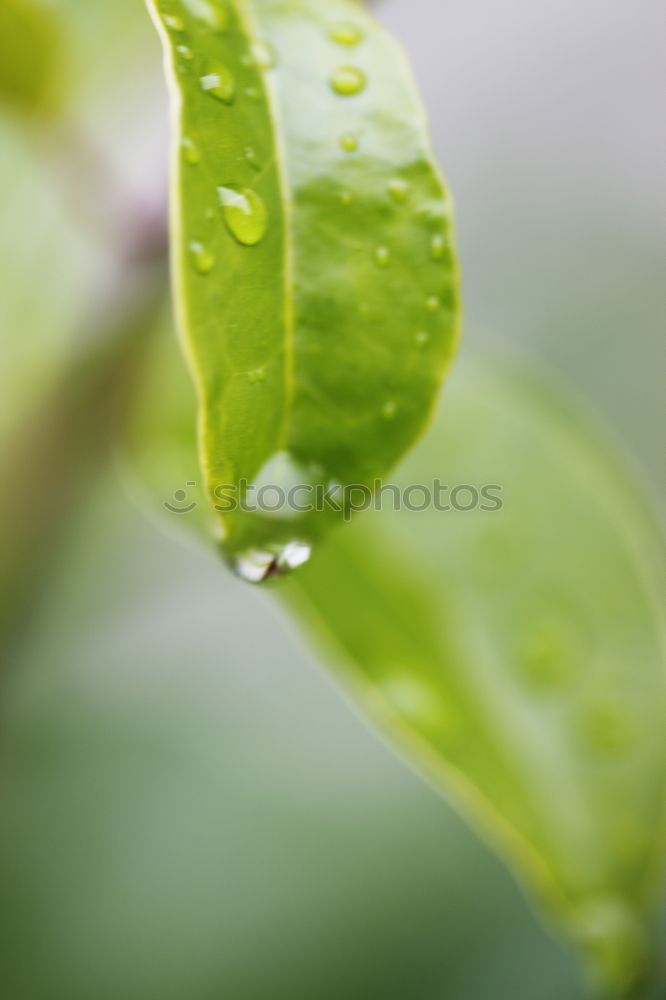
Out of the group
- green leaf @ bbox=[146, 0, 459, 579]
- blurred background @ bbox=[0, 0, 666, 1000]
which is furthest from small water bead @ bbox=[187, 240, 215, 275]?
blurred background @ bbox=[0, 0, 666, 1000]

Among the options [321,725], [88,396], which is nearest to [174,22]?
[88,396]

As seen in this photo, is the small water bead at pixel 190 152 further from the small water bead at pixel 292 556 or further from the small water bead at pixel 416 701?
the small water bead at pixel 416 701

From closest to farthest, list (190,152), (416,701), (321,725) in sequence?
(190,152) → (416,701) → (321,725)

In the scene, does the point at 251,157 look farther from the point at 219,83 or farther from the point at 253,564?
the point at 253,564

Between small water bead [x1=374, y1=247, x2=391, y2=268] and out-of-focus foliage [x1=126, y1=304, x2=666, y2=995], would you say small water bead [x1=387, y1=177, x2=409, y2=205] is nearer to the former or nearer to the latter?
small water bead [x1=374, y1=247, x2=391, y2=268]

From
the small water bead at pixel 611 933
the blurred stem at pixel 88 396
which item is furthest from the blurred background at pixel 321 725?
the small water bead at pixel 611 933

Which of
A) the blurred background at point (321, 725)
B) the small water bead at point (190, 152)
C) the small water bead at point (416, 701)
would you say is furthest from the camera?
the blurred background at point (321, 725)
